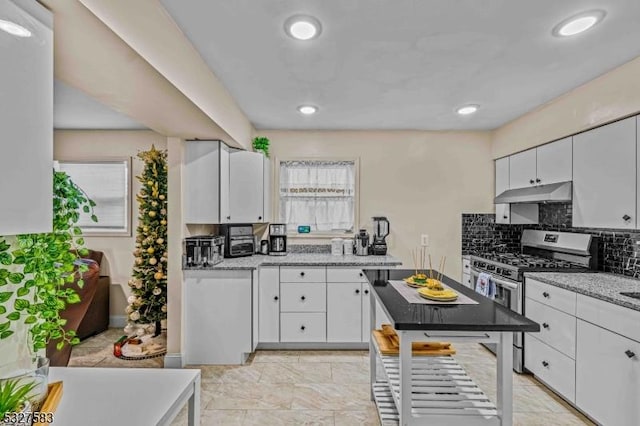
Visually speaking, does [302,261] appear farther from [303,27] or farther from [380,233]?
[303,27]

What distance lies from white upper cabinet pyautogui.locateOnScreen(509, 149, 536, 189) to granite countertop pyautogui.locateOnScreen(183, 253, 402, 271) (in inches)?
58.9

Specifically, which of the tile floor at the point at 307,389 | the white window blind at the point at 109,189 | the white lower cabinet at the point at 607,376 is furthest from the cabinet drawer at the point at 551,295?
the white window blind at the point at 109,189

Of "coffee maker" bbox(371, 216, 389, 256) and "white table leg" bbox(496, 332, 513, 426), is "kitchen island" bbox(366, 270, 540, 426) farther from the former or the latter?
"coffee maker" bbox(371, 216, 389, 256)

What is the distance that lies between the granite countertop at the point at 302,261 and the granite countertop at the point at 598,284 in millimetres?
1314

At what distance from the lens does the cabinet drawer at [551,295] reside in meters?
2.45

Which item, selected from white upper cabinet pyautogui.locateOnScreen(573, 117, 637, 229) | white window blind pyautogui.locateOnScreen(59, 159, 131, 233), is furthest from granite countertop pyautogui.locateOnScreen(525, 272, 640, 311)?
white window blind pyautogui.locateOnScreen(59, 159, 131, 233)

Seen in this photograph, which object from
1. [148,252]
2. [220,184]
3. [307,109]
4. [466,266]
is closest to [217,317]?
[148,252]

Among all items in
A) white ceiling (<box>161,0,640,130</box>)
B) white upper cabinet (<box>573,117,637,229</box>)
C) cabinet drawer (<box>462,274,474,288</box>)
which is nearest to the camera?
white ceiling (<box>161,0,640,130</box>)

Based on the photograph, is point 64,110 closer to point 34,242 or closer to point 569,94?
point 34,242

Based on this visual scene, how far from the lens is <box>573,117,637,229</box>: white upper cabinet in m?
2.41

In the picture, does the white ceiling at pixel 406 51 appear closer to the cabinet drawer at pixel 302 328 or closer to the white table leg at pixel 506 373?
the white table leg at pixel 506 373

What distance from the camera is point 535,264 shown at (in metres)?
3.09

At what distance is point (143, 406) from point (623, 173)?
309cm

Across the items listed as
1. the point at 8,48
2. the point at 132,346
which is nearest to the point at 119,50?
the point at 8,48
